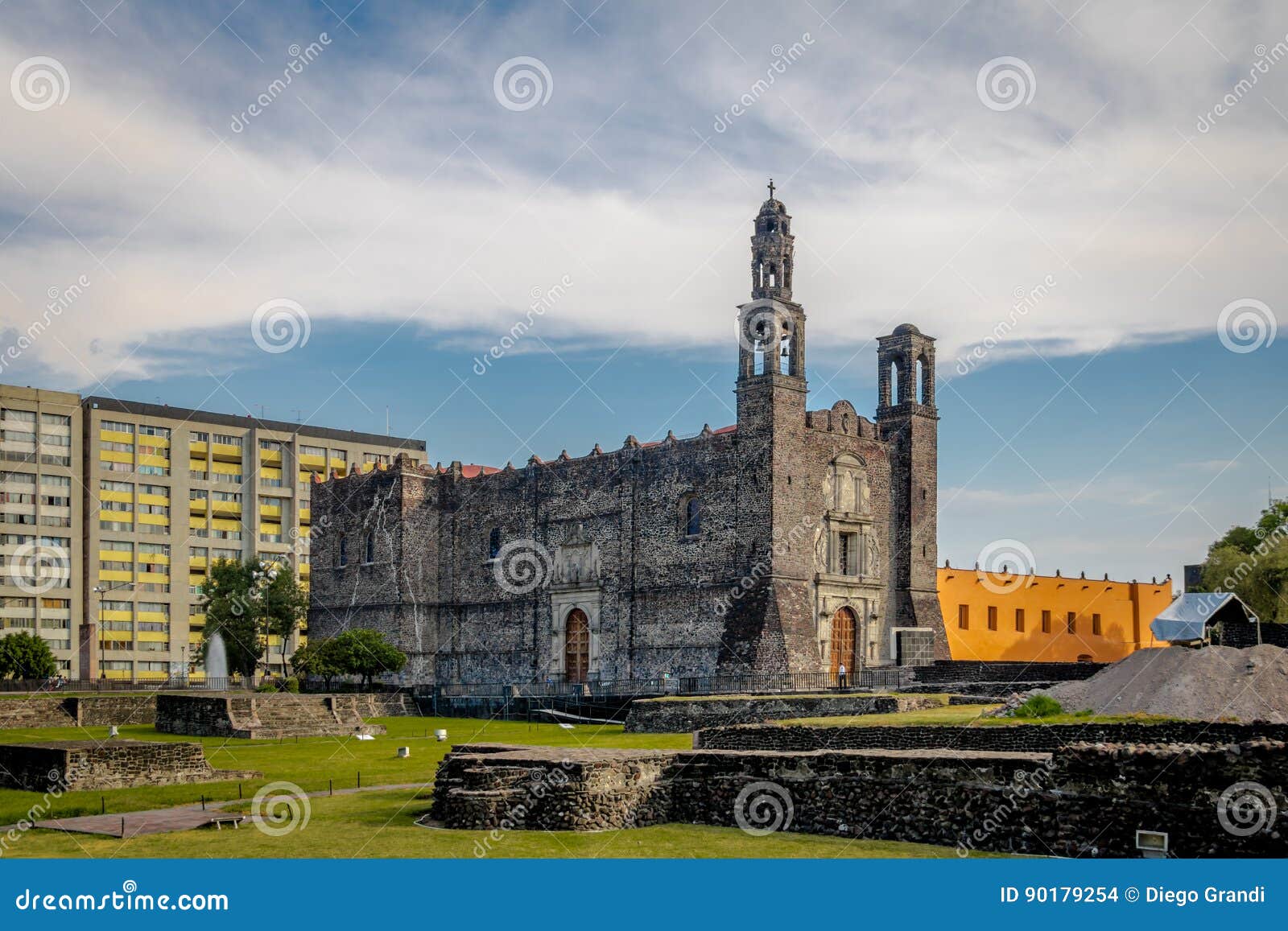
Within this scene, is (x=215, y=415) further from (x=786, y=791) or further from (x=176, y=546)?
(x=786, y=791)

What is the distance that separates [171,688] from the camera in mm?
53469

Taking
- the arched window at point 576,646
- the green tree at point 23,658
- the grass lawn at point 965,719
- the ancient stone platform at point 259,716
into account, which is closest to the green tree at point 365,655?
the arched window at point 576,646

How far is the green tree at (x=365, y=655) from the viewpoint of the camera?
5269 centimetres

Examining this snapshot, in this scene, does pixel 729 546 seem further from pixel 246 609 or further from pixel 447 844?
pixel 447 844

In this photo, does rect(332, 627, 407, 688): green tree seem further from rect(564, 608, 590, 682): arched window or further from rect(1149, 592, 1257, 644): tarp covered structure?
rect(1149, 592, 1257, 644): tarp covered structure

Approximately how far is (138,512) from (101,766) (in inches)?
2741

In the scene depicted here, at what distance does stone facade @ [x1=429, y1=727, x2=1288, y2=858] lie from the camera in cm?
1494

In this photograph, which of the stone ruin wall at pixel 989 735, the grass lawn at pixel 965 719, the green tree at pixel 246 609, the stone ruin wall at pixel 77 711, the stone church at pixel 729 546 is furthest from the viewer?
the green tree at pixel 246 609

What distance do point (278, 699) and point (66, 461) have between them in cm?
5435

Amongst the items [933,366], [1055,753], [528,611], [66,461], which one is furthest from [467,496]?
[1055,753]

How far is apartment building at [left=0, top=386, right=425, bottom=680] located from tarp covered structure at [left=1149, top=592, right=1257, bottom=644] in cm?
5728

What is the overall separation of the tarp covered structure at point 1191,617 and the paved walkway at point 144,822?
19380 mm

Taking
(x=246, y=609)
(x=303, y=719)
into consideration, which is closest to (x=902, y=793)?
(x=303, y=719)

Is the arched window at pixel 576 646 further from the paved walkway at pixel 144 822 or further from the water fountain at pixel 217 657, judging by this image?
the paved walkway at pixel 144 822
